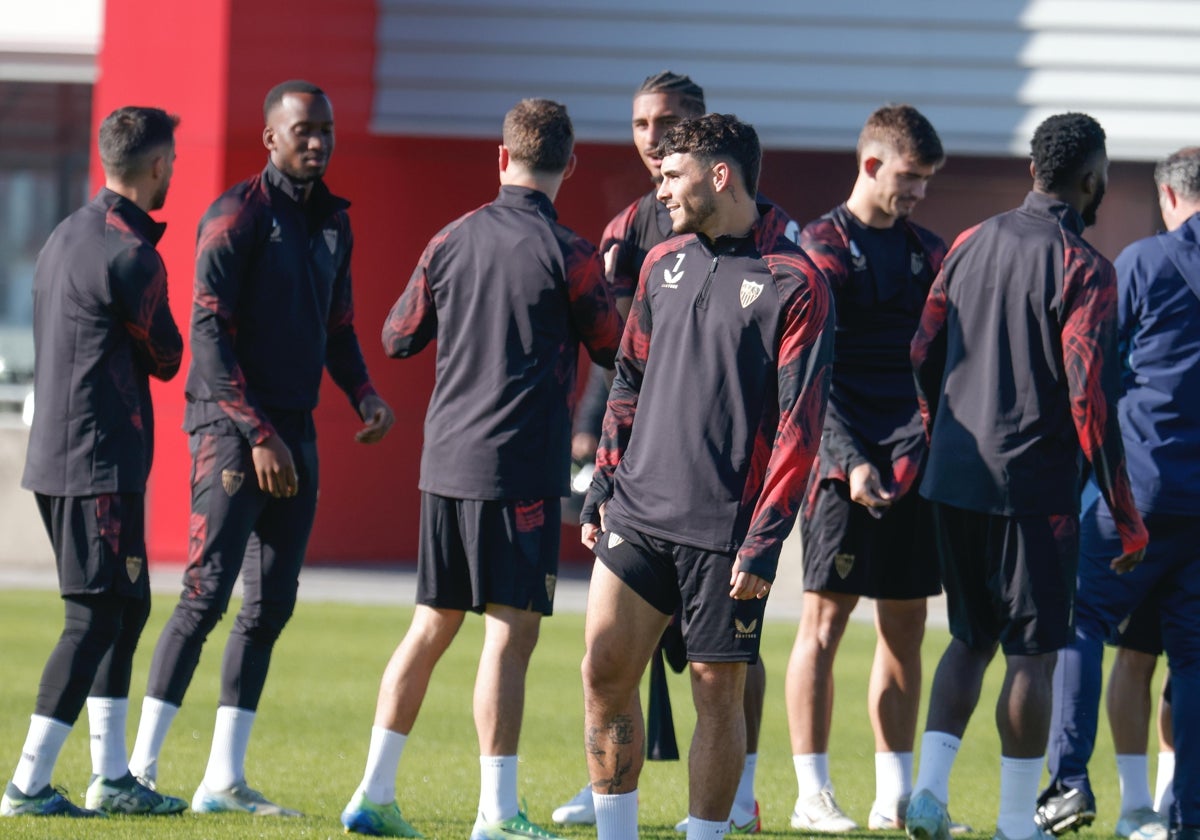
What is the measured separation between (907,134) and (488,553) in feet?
7.02

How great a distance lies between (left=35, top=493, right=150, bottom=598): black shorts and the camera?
20.4 ft

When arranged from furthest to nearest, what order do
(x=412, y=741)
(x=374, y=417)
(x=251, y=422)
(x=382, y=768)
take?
(x=412, y=741) → (x=374, y=417) → (x=251, y=422) → (x=382, y=768)

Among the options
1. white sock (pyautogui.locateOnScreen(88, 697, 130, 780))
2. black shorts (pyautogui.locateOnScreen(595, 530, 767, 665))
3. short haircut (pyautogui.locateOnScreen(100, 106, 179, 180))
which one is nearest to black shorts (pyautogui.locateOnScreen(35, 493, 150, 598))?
white sock (pyautogui.locateOnScreen(88, 697, 130, 780))

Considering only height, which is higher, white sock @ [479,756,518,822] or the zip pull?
the zip pull

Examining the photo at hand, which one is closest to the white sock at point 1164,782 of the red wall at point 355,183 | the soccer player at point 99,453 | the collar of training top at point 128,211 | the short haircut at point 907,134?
the short haircut at point 907,134

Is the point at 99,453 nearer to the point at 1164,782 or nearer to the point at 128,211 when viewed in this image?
the point at 128,211

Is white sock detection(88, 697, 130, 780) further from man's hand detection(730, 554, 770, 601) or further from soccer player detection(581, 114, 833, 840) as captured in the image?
man's hand detection(730, 554, 770, 601)

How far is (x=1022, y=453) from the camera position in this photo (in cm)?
593

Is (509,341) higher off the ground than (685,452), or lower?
higher

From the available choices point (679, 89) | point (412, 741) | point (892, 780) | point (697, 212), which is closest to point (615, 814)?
point (697, 212)

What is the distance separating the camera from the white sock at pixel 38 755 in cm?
616

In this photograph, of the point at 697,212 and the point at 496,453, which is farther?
the point at 496,453

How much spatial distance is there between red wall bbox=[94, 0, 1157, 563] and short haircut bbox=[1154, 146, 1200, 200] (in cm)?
916

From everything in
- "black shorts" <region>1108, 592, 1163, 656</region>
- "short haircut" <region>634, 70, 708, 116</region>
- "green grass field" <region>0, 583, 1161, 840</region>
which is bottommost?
"green grass field" <region>0, 583, 1161, 840</region>
